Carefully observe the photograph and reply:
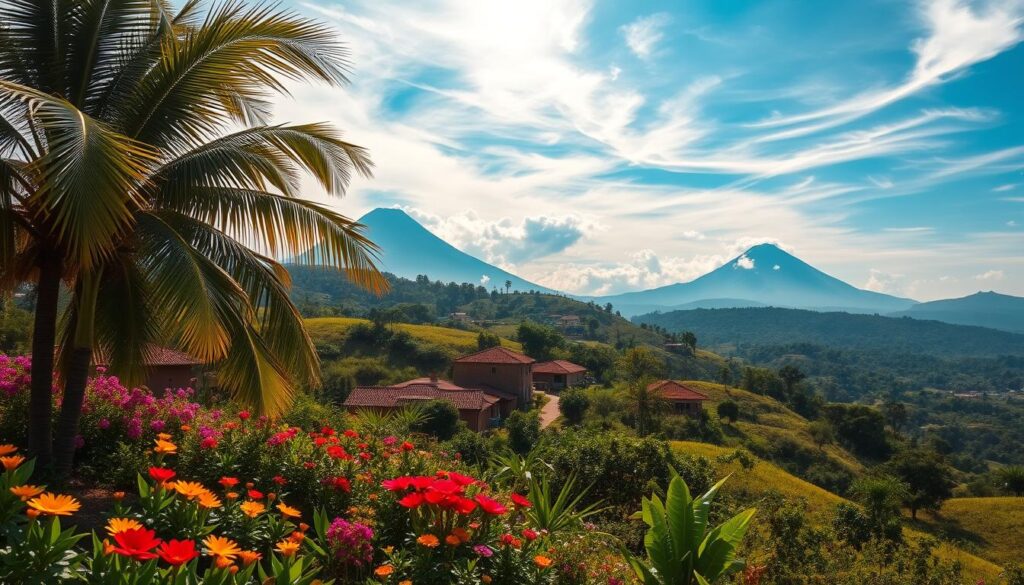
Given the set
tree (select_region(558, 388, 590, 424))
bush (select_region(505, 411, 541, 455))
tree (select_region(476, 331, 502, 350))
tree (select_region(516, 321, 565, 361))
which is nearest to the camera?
bush (select_region(505, 411, 541, 455))

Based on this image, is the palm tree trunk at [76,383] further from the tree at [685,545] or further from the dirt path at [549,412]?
the dirt path at [549,412]

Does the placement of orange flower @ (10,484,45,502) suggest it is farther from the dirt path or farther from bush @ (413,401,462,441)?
the dirt path

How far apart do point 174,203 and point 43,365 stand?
6.05 feet

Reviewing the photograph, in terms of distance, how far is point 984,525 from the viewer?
96.9 ft

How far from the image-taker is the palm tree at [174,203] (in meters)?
5.34

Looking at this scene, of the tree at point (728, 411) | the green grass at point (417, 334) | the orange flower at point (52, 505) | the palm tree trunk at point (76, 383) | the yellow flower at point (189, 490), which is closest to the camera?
the orange flower at point (52, 505)

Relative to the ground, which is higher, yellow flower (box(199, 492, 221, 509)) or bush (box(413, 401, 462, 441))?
yellow flower (box(199, 492, 221, 509))

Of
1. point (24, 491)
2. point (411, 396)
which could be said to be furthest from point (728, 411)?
point (24, 491)

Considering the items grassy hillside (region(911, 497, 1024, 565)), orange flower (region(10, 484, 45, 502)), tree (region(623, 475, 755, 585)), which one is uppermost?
orange flower (region(10, 484, 45, 502))

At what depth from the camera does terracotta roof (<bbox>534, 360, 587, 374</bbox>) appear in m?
60.7

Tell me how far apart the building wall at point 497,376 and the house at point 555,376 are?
9.76 metres

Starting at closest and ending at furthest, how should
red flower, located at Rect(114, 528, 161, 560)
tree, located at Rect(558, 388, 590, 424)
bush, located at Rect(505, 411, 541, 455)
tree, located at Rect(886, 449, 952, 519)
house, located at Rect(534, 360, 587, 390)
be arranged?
red flower, located at Rect(114, 528, 161, 560) < bush, located at Rect(505, 411, 541, 455) < tree, located at Rect(886, 449, 952, 519) < tree, located at Rect(558, 388, 590, 424) < house, located at Rect(534, 360, 587, 390)

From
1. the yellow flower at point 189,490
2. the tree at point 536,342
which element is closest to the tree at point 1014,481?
the tree at point 536,342

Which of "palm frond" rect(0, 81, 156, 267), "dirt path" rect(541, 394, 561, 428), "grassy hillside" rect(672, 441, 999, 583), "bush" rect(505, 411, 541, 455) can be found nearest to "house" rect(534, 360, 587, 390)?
"dirt path" rect(541, 394, 561, 428)
